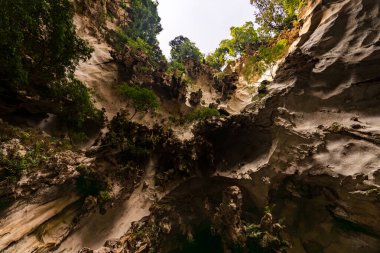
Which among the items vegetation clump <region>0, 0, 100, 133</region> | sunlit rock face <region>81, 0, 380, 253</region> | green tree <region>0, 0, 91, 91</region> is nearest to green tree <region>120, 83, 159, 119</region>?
vegetation clump <region>0, 0, 100, 133</region>

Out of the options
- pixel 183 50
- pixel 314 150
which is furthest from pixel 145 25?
pixel 314 150

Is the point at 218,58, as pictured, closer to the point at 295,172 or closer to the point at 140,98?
the point at 140,98

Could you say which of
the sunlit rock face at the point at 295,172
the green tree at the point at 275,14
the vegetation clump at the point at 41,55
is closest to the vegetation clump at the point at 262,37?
the green tree at the point at 275,14

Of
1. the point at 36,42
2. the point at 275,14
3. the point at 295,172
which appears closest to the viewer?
the point at 36,42

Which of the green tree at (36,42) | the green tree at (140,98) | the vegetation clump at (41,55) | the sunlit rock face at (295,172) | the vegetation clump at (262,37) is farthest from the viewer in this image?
the vegetation clump at (262,37)

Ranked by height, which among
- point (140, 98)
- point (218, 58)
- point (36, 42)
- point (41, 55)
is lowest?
point (41, 55)

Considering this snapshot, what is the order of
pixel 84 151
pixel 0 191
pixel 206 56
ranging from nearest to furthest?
1. pixel 0 191
2. pixel 84 151
3. pixel 206 56

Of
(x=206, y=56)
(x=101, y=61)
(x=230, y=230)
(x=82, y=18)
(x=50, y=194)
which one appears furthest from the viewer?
(x=206, y=56)

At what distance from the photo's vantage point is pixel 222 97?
73.3 ft

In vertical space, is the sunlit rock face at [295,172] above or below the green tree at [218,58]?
below

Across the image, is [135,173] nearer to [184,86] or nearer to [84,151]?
[84,151]

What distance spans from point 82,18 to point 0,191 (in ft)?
52.1

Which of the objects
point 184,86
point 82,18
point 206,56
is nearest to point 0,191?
point 184,86

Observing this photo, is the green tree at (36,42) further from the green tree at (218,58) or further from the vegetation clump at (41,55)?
the green tree at (218,58)
